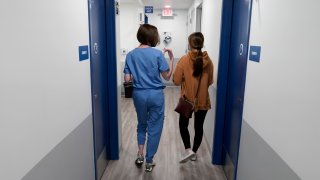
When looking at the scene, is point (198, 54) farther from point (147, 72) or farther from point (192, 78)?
point (147, 72)

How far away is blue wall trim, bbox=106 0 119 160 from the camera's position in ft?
8.77

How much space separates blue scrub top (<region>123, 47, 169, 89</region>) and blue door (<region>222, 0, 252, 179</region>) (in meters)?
0.71

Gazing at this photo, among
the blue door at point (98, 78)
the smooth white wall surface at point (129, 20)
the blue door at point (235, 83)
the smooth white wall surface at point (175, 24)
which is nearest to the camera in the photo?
the blue door at point (235, 83)

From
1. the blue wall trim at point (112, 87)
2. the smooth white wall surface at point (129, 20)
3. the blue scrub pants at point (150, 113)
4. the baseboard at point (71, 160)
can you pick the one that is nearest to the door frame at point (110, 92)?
the blue wall trim at point (112, 87)

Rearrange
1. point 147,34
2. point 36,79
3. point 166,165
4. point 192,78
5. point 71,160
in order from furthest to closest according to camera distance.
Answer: point 166,165 → point 192,78 → point 147,34 → point 71,160 → point 36,79

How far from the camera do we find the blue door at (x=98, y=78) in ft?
7.36

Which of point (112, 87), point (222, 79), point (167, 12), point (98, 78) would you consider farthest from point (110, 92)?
point (167, 12)

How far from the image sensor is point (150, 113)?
106 inches

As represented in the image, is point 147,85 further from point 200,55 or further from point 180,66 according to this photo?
point 200,55

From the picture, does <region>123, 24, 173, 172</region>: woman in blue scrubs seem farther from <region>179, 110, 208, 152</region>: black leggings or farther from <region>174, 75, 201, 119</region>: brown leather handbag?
<region>179, 110, 208, 152</region>: black leggings

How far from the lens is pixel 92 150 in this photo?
2.29 meters

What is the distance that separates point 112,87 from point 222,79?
1189 mm

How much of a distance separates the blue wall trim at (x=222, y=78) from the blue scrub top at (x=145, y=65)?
64cm

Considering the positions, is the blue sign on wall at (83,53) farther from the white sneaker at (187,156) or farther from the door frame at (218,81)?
the white sneaker at (187,156)
